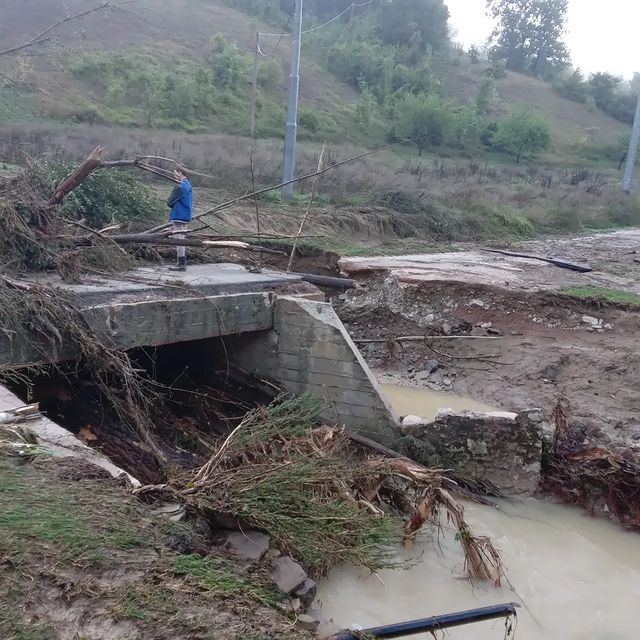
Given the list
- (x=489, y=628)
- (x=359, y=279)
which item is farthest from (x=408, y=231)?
(x=489, y=628)

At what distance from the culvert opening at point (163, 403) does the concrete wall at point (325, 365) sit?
37cm

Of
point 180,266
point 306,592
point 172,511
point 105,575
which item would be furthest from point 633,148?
point 105,575

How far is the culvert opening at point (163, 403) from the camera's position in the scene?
680 centimetres

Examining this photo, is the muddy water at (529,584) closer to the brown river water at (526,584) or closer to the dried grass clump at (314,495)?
the brown river water at (526,584)

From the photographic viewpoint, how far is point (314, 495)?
5.29 metres

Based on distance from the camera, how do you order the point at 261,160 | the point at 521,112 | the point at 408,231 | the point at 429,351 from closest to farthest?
the point at 429,351 → the point at 408,231 → the point at 261,160 → the point at 521,112

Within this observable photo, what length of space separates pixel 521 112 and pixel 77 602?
4593 cm

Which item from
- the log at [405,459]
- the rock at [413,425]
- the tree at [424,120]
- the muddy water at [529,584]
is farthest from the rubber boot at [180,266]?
the tree at [424,120]

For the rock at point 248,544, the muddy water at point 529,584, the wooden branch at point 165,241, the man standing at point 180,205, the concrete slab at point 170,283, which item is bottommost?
the muddy water at point 529,584

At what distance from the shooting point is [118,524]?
12.9 ft

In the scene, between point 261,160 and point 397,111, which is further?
point 397,111

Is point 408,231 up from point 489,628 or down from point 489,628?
up

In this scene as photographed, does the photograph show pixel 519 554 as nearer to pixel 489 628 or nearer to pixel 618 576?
pixel 618 576

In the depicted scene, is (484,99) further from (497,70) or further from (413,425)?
(413,425)
